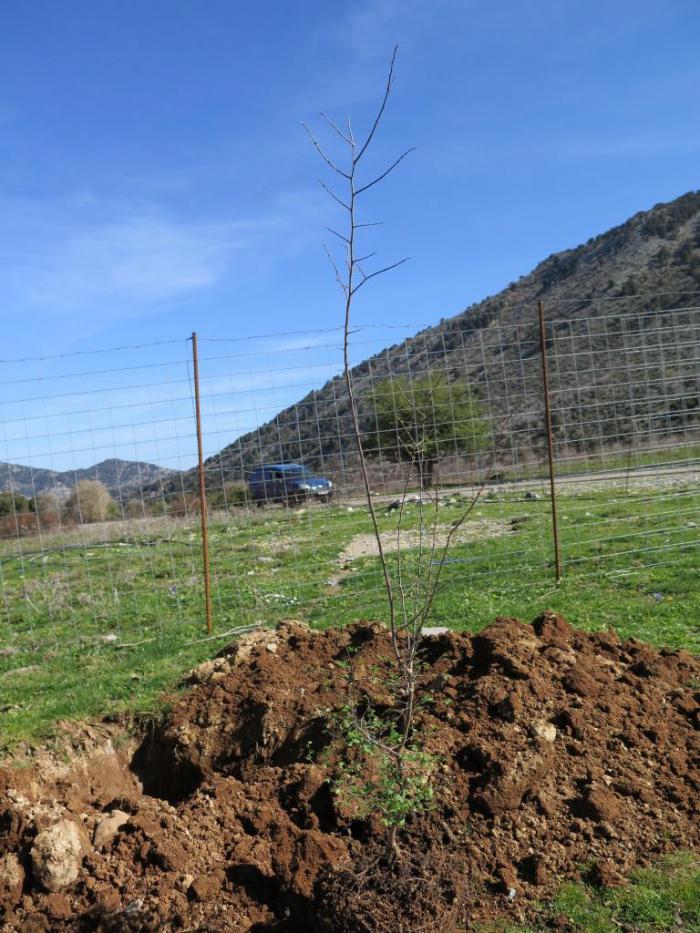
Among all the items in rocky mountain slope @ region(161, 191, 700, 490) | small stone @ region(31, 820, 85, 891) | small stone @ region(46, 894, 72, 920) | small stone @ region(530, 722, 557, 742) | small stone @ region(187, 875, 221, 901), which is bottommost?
small stone @ region(46, 894, 72, 920)

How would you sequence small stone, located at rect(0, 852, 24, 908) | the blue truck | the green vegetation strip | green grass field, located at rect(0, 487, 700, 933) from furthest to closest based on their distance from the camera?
the blue truck < green grass field, located at rect(0, 487, 700, 933) < small stone, located at rect(0, 852, 24, 908) < the green vegetation strip

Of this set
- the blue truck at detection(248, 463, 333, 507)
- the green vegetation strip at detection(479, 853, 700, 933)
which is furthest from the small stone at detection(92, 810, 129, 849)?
the blue truck at detection(248, 463, 333, 507)

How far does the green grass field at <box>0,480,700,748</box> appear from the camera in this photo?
18.0 feet

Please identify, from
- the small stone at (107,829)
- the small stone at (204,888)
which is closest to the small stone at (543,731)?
the small stone at (204,888)

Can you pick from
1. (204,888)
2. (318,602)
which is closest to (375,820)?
(204,888)

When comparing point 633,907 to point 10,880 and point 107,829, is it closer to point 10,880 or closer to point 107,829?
point 107,829

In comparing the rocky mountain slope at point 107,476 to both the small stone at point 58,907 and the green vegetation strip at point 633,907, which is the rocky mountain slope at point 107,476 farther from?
the green vegetation strip at point 633,907

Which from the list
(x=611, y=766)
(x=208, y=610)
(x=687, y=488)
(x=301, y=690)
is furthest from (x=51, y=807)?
(x=687, y=488)

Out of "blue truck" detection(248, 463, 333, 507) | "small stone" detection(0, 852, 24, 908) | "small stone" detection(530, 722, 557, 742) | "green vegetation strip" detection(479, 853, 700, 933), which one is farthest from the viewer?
"blue truck" detection(248, 463, 333, 507)

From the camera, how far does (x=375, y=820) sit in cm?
318

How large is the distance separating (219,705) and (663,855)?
2.32m

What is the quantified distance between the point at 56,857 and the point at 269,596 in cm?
486

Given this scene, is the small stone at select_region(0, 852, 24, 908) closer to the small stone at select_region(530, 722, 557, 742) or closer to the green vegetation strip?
the green vegetation strip

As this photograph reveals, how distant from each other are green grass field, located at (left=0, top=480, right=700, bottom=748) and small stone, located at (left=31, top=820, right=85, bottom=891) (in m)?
1.28
